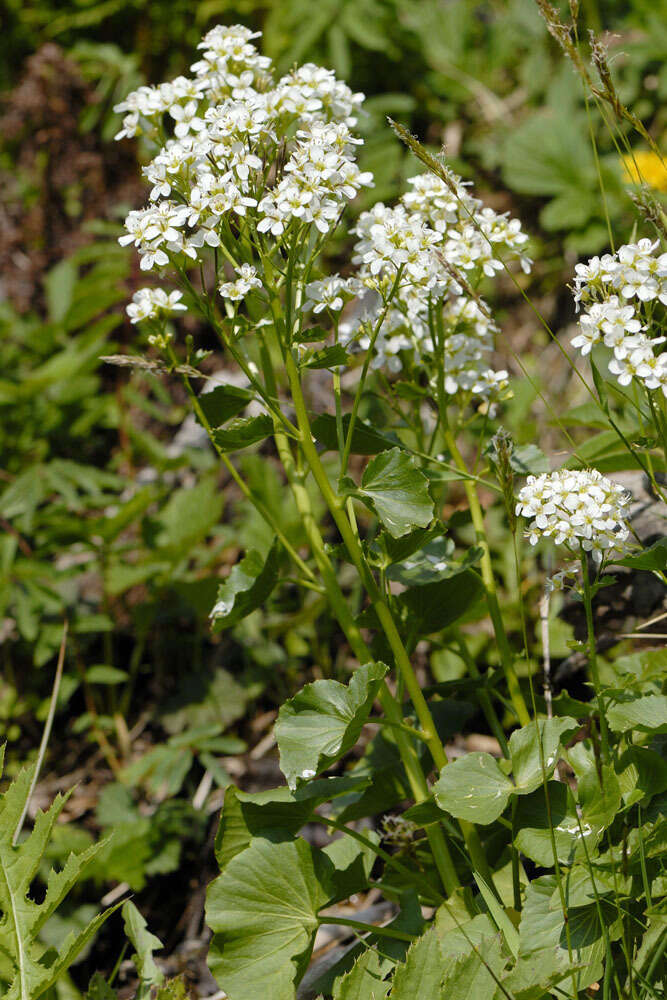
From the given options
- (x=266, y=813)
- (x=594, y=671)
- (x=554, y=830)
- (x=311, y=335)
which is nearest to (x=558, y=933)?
(x=554, y=830)

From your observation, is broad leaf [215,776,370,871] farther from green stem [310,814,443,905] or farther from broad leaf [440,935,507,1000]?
broad leaf [440,935,507,1000]

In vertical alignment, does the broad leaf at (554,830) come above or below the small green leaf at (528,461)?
below

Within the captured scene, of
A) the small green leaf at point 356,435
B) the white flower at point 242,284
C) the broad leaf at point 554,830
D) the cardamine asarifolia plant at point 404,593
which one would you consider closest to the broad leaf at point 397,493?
the cardamine asarifolia plant at point 404,593

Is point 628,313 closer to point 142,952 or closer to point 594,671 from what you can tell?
point 594,671

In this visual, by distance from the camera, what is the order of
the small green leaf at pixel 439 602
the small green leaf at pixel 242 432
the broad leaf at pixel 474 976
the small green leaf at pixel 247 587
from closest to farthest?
→ the broad leaf at pixel 474 976 → the small green leaf at pixel 242 432 → the small green leaf at pixel 247 587 → the small green leaf at pixel 439 602

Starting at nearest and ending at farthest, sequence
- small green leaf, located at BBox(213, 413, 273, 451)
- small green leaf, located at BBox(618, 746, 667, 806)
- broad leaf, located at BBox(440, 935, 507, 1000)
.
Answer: broad leaf, located at BBox(440, 935, 507, 1000) < small green leaf, located at BBox(618, 746, 667, 806) < small green leaf, located at BBox(213, 413, 273, 451)

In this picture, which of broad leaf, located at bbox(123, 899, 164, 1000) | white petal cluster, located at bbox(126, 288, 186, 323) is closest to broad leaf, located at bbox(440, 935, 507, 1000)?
broad leaf, located at bbox(123, 899, 164, 1000)

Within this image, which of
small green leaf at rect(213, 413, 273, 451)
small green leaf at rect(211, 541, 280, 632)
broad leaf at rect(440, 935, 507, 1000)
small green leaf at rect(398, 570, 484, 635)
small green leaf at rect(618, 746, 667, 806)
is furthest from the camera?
small green leaf at rect(398, 570, 484, 635)

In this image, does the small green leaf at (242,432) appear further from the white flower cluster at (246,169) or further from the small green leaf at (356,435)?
the white flower cluster at (246,169)

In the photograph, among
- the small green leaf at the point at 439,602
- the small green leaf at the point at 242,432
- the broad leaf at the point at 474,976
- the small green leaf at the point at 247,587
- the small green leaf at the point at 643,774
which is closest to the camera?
the broad leaf at the point at 474,976
